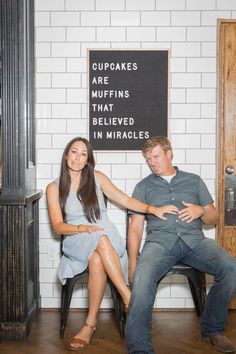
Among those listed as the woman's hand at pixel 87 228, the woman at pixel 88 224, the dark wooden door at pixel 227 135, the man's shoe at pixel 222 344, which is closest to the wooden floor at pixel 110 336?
the man's shoe at pixel 222 344

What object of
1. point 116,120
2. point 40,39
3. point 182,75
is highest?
point 40,39

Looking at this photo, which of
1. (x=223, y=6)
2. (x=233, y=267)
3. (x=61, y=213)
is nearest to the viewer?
(x=233, y=267)

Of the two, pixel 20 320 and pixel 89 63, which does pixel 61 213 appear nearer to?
pixel 20 320

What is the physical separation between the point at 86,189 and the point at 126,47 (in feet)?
3.81

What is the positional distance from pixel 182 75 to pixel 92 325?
6.38 feet

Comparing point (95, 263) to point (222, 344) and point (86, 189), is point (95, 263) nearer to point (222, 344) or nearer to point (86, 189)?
point (86, 189)

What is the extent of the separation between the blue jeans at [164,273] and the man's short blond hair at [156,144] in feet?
2.17

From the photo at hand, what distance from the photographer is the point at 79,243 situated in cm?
339

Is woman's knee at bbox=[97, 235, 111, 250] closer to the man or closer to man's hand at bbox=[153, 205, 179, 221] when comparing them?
the man

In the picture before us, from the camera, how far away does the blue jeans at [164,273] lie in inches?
117

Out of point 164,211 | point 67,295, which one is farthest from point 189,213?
point 67,295

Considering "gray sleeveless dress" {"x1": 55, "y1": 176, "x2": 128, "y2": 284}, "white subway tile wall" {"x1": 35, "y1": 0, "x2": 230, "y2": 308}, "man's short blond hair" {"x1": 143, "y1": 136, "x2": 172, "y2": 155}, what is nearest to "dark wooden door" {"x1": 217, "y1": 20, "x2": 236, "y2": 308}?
"white subway tile wall" {"x1": 35, "y1": 0, "x2": 230, "y2": 308}

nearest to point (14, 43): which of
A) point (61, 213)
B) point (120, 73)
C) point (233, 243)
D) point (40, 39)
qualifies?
point (40, 39)

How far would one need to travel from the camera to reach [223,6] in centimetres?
393
